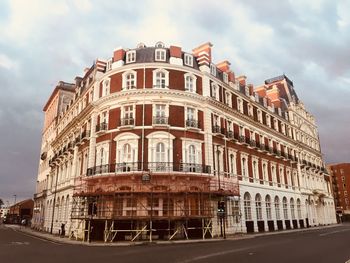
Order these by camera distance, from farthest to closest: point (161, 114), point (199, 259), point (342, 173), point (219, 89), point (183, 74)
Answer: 1. point (342, 173)
2. point (219, 89)
3. point (183, 74)
4. point (161, 114)
5. point (199, 259)

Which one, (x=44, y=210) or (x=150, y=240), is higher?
(x=44, y=210)

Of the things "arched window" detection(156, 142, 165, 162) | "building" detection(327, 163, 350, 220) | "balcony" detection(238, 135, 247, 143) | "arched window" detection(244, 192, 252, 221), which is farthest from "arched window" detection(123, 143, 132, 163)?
"building" detection(327, 163, 350, 220)

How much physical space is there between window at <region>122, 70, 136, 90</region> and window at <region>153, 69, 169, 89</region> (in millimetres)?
2193

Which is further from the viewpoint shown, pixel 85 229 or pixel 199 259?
pixel 85 229

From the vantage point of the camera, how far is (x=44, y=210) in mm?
51188

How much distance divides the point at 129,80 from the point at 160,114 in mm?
5088

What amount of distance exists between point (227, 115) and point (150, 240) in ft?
59.6

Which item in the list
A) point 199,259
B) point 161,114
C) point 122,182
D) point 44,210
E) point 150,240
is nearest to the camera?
point 199,259

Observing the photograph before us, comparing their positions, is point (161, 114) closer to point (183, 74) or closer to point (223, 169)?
point (183, 74)

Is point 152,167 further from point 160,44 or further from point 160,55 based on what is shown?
point 160,44

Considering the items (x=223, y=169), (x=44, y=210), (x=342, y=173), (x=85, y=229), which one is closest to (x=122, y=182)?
(x=85, y=229)

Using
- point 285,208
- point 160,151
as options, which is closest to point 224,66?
point 160,151

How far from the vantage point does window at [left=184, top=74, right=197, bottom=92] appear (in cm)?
3293

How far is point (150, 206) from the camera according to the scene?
27.1m
